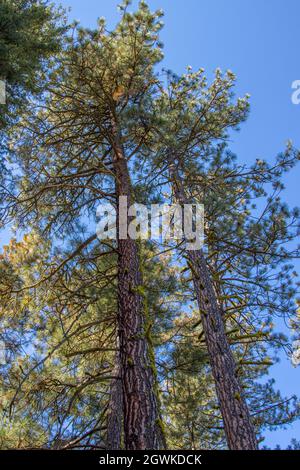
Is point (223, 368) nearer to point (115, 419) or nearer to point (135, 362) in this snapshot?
point (135, 362)

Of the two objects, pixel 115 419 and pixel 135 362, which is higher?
pixel 135 362

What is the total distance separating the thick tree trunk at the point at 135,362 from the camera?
402 cm

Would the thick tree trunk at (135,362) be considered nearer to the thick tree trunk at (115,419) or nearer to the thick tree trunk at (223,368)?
the thick tree trunk at (223,368)

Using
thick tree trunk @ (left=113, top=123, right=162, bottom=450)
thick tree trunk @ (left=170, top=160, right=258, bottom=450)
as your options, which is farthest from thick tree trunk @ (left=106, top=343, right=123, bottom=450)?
thick tree trunk @ (left=170, top=160, right=258, bottom=450)

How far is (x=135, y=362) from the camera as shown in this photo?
4.57 meters

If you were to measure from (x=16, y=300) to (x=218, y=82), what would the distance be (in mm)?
6327

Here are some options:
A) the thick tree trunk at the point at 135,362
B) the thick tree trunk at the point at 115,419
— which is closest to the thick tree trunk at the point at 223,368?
the thick tree trunk at the point at 135,362

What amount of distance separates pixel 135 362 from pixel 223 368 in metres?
1.37

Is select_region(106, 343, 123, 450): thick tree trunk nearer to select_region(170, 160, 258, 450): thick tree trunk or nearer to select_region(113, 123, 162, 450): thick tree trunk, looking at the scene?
select_region(113, 123, 162, 450): thick tree trunk

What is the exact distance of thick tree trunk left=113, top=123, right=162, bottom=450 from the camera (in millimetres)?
4020

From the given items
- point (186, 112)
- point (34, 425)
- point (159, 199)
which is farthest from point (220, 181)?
point (34, 425)

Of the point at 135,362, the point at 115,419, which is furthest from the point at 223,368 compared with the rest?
the point at 115,419

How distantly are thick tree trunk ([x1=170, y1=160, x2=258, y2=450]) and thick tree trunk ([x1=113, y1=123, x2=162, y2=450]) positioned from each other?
40.7 inches

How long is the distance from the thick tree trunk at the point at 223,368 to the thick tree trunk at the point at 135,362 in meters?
1.03
